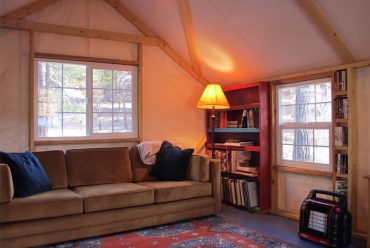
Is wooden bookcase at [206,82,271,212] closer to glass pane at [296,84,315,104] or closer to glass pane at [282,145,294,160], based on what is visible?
glass pane at [282,145,294,160]

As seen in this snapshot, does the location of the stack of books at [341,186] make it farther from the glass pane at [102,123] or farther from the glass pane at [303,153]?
the glass pane at [102,123]

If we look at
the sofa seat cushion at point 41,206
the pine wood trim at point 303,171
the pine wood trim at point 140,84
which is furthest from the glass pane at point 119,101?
the pine wood trim at point 303,171

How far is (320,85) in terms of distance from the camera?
3.78 meters

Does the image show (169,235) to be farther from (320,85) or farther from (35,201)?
(320,85)

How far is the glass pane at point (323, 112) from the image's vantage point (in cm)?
369

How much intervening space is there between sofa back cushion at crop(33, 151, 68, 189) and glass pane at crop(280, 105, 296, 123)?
2.75 m

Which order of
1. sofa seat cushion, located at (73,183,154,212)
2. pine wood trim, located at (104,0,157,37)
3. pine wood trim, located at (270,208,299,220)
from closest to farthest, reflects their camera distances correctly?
sofa seat cushion, located at (73,183,154,212), pine wood trim, located at (270,208,299,220), pine wood trim, located at (104,0,157,37)

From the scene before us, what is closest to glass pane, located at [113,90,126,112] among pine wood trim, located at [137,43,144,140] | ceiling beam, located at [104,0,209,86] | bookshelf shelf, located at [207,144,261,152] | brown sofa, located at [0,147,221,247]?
pine wood trim, located at [137,43,144,140]

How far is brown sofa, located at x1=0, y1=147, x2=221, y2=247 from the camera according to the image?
291 cm

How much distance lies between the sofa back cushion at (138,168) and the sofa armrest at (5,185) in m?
1.56

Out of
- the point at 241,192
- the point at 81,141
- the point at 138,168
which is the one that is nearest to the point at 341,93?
the point at 241,192

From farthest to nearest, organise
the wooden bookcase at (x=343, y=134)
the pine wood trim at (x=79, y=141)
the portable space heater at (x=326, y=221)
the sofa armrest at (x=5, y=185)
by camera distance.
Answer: the pine wood trim at (x=79, y=141), the wooden bookcase at (x=343, y=134), the portable space heater at (x=326, y=221), the sofa armrest at (x=5, y=185)

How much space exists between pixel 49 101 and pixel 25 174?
128 cm

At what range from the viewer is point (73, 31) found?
4.26 meters
